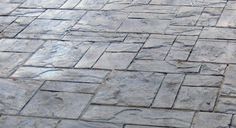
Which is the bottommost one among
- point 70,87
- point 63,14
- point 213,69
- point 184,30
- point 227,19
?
point 227,19

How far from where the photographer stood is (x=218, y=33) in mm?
5301

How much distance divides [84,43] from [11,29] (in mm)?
1035

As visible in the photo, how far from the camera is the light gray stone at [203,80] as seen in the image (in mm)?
4316

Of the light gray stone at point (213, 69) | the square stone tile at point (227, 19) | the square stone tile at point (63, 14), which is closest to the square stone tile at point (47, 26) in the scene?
the square stone tile at point (63, 14)

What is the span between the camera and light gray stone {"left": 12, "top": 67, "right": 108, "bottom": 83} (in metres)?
4.58

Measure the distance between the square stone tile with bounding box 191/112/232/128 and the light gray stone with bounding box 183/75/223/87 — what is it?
0.49m

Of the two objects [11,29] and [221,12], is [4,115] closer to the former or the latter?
[11,29]

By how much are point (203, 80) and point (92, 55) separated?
3.94ft

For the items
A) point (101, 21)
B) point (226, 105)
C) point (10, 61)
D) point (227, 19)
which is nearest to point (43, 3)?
point (101, 21)

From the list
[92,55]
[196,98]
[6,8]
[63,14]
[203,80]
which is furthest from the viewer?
[6,8]

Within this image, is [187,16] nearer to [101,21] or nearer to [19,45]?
[101,21]

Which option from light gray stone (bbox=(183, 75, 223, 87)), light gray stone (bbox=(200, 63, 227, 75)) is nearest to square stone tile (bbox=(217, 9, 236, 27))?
light gray stone (bbox=(200, 63, 227, 75))

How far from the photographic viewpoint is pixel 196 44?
16.7 feet

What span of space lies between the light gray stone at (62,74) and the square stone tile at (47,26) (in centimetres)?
94
